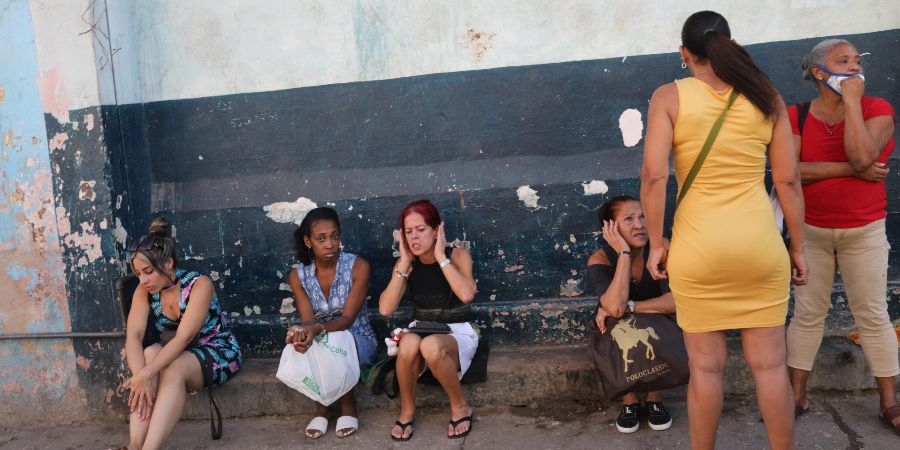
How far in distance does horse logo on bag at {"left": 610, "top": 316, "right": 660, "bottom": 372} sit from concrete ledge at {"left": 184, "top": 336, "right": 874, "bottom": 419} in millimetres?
527

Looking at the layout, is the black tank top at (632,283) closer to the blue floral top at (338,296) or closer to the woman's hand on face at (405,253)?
the woman's hand on face at (405,253)

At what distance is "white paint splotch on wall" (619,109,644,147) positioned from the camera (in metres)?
4.58

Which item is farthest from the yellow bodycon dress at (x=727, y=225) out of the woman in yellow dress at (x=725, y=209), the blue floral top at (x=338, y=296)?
the blue floral top at (x=338, y=296)

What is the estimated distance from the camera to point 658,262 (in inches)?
120

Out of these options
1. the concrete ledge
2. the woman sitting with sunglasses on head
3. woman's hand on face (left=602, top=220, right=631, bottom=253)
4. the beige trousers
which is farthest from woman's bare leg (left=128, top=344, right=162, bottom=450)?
the beige trousers

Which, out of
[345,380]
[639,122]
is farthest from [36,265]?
[639,122]

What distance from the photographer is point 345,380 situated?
415 cm

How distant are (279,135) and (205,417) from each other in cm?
160

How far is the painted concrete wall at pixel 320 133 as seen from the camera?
4523mm

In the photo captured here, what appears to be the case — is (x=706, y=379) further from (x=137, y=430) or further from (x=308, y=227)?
(x=137, y=430)

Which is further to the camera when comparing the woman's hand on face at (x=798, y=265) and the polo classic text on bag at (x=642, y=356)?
the polo classic text on bag at (x=642, y=356)

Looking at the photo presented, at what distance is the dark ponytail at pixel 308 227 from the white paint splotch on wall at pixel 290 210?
0.23m

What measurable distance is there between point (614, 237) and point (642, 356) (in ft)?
1.89

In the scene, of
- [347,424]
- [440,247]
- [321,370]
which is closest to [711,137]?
[440,247]
